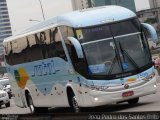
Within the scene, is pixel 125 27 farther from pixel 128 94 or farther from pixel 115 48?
pixel 128 94

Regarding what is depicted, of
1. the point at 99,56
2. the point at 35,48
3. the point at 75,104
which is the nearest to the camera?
the point at 99,56

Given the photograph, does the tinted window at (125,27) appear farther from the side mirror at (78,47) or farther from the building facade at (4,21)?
the building facade at (4,21)

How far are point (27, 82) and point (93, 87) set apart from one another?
19.9 feet

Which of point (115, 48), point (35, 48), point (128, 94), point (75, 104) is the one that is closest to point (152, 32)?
point (115, 48)

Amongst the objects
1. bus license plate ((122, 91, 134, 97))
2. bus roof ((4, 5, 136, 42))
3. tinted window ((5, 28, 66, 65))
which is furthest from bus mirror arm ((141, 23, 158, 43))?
tinted window ((5, 28, 66, 65))

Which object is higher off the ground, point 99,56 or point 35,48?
point 35,48

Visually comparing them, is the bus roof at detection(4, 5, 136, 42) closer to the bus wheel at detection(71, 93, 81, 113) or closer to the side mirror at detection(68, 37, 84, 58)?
the side mirror at detection(68, 37, 84, 58)

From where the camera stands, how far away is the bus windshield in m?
16.8

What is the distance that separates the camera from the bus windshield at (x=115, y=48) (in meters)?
16.8

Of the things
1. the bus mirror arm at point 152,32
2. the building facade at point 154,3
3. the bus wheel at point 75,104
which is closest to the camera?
the bus mirror arm at point 152,32

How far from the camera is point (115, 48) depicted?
1700 cm

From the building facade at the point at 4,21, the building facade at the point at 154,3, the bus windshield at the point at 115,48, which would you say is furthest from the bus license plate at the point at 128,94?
the building facade at the point at 154,3

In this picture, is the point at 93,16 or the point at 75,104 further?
the point at 75,104

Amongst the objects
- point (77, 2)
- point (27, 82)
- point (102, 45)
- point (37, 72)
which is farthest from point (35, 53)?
point (77, 2)
